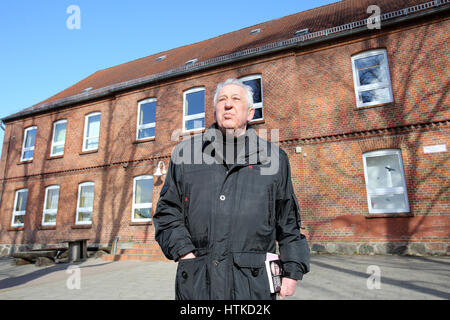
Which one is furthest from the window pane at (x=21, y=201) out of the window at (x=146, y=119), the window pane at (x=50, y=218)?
the window at (x=146, y=119)

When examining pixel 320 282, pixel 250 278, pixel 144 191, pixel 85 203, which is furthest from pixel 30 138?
pixel 250 278

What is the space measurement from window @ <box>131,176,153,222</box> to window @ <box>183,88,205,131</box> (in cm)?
302

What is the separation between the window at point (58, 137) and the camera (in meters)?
15.4

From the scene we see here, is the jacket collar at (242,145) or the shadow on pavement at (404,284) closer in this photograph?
the jacket collar at (242,145)

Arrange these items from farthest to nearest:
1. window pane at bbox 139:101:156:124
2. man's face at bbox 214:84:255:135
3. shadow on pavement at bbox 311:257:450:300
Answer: window pane at bbox 139:101:156:124, shadow on pavement at bbox 311:257:450:300, man's face at bbox 214:84:255:135

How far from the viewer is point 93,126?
14.8m

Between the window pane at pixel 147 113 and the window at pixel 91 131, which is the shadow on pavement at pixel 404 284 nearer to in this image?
the window pane at pixel 147 113

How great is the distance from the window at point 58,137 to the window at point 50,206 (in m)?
1.99

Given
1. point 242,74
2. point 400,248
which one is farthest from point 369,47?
point 400,248

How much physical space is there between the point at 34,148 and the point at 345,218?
54.1ft

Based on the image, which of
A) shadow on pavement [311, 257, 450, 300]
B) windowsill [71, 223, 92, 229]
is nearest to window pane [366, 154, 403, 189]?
shadow on pavement [311, 257, 450, 300]

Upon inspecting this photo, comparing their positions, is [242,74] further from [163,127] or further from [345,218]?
[345,218]

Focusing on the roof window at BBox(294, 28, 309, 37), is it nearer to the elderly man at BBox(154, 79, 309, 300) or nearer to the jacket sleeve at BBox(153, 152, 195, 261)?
the elderly man at BBox(154, 79, 309, 300)

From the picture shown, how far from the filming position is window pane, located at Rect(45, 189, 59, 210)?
48.0 feet
